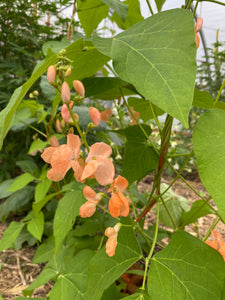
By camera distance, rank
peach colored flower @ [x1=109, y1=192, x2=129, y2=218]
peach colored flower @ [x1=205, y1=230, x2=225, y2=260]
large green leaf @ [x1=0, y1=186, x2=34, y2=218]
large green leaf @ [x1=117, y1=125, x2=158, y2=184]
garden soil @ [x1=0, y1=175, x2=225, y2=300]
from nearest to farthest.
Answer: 1. peach colored flower @ [x1=109, y1=192, x2=129, y2=218]
2. peach colored flower @ [x1=205, y1=230, x2=225, y2=260]
3. large green leaf @ [x1=117, y1=125, x2=158, y2=184]
4. garden soil @ [x1=0, y1=175, x2=225, y2=300]
5. large green leaf @ [x1=0, y1=186, x2=34, y2=218]

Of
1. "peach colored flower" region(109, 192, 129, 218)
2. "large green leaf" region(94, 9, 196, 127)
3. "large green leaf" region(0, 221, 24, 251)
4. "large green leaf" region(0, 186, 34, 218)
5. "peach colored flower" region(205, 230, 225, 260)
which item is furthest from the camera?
"large green leaf" region(0, 186, 34, 218)

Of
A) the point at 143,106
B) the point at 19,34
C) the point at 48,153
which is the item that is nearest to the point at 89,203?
the point at 48,153

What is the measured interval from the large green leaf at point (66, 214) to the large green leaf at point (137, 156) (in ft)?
0.47

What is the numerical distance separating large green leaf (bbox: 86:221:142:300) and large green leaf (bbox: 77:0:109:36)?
0.54m

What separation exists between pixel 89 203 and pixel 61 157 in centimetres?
10

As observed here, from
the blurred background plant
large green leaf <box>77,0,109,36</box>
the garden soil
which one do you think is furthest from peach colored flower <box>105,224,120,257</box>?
the blurred background plant

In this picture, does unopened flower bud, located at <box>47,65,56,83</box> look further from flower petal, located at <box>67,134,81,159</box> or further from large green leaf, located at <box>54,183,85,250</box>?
large green leaf, located at <box>54,183,85,250</box>

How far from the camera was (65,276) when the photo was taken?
0.71 m

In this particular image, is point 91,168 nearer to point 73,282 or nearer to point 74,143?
point 74,143

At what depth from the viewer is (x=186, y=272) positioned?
50 centimetres

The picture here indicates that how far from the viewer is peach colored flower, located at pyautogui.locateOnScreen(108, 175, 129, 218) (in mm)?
423

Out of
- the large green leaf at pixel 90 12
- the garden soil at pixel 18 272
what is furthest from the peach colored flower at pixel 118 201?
the garden soil at pixel 18 272

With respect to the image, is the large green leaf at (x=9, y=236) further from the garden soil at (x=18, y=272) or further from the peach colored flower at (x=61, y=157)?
the peach colored flower at (x=61, y=157)

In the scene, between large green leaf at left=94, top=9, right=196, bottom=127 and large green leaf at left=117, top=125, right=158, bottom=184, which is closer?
large green leaf at left=94, top=9, right=196, bottom=127
